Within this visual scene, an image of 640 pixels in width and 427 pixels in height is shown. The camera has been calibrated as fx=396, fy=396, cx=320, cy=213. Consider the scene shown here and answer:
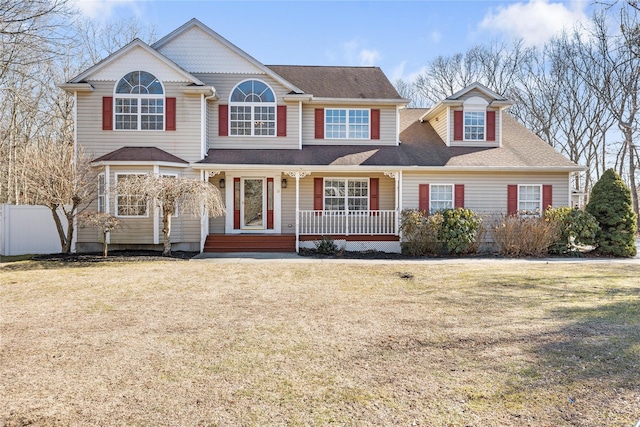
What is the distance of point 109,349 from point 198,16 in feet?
48.5

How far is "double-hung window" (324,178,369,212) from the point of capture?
16109 millimetres

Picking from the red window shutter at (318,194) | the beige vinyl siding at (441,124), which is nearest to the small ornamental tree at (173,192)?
the red window shutter at (318,194)

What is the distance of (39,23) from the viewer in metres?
11.1

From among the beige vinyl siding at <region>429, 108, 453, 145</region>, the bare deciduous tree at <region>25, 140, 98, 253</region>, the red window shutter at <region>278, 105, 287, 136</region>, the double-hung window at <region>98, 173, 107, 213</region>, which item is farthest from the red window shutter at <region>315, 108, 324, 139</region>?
the bare deciduous tree at <region>25, 140, 98, 253</region>

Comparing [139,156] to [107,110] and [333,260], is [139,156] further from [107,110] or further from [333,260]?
[333,260]

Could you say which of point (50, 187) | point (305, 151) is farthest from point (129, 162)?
point (305, 151)

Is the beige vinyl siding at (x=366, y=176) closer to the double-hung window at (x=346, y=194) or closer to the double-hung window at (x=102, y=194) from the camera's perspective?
the double-hung window at (x=346, y=194)

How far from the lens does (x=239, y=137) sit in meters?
15.6

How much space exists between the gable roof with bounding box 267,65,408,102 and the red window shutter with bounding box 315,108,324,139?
0.63 m

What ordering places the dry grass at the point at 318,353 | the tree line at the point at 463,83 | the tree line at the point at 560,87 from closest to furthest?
the dry grass at the point at 318,353
the tree line at the point at 463,83
the tree line at the point at 560,87

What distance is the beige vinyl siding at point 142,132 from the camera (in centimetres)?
1434

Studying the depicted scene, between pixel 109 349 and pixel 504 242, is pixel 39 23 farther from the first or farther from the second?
pixel 504 242

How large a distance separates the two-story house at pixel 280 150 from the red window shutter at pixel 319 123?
0.06m

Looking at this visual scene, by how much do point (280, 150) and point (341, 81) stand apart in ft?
15.1
